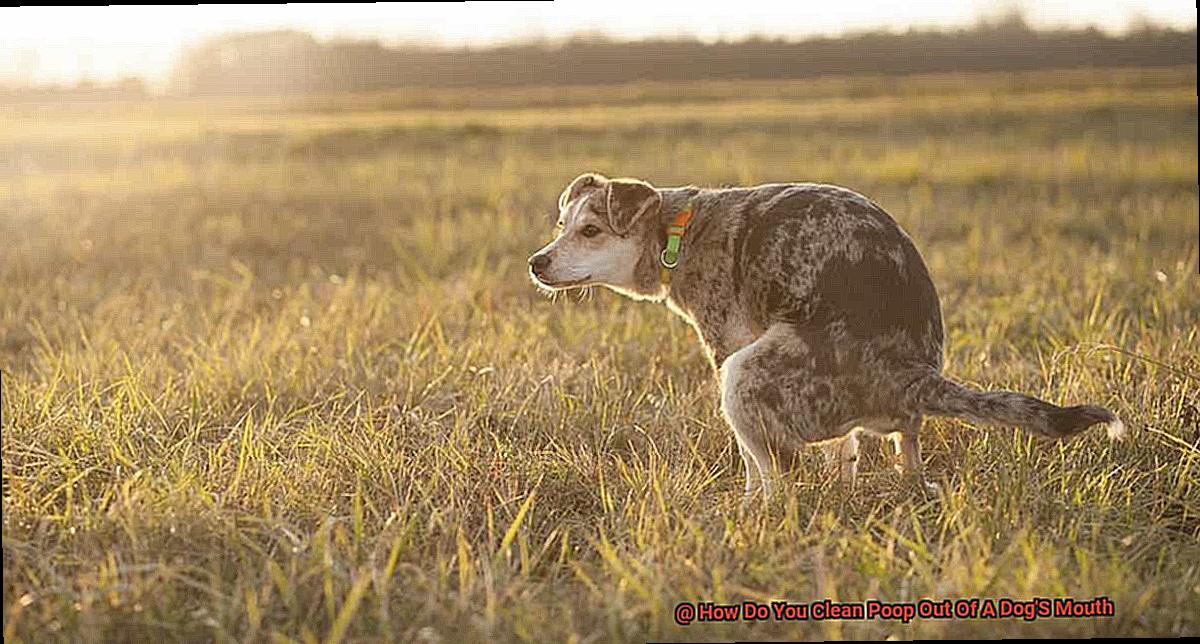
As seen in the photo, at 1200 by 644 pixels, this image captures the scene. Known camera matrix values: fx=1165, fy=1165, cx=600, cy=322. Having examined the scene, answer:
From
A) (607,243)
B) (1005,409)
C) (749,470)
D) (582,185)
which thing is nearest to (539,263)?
(607,243)

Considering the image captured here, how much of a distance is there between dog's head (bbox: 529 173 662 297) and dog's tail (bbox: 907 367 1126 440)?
4.83ft

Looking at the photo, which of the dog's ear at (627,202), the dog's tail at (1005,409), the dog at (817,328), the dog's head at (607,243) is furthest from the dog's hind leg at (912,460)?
the dog's ear at (627,202)

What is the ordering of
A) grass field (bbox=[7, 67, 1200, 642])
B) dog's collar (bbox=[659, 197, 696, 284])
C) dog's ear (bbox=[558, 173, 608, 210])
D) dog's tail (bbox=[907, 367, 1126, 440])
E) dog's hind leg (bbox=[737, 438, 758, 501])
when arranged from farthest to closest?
dog's ear (bbox=[558, 173, 608, 210]), dog's collar (bbox=[659, 197, 696, 284]), dog's hind leg (bbox=[737, 438, 758, 501]), dog's tail (bbox=[907, 367, 1126, 440]), grass field (bbox=[7, 67, 1200, 642])

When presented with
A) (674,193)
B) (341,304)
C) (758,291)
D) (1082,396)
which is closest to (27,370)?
(341,304)

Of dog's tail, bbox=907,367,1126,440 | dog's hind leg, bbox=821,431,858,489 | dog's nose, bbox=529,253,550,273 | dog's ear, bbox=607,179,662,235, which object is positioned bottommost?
dog's hind leg, bbox=821,431,858,489

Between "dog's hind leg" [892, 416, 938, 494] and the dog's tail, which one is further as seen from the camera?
"dog's hind leg" [892, 416, 938, 494]

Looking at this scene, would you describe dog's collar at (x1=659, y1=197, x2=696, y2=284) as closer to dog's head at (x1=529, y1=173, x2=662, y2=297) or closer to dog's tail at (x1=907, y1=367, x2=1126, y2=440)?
dog's head at (x1=529, y1=173, x2=662, y2=297)

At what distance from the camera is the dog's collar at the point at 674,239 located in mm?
5324

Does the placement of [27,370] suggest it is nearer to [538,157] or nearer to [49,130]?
[538,157]

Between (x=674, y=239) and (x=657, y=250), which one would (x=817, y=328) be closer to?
(x=674, y=239)

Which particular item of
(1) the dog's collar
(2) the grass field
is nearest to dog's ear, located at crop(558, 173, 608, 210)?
(1) the dog's collar

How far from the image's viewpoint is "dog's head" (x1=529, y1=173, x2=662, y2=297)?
5.40 m

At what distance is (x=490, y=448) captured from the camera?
540cm

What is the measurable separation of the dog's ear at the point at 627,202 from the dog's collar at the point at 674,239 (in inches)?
5.5
